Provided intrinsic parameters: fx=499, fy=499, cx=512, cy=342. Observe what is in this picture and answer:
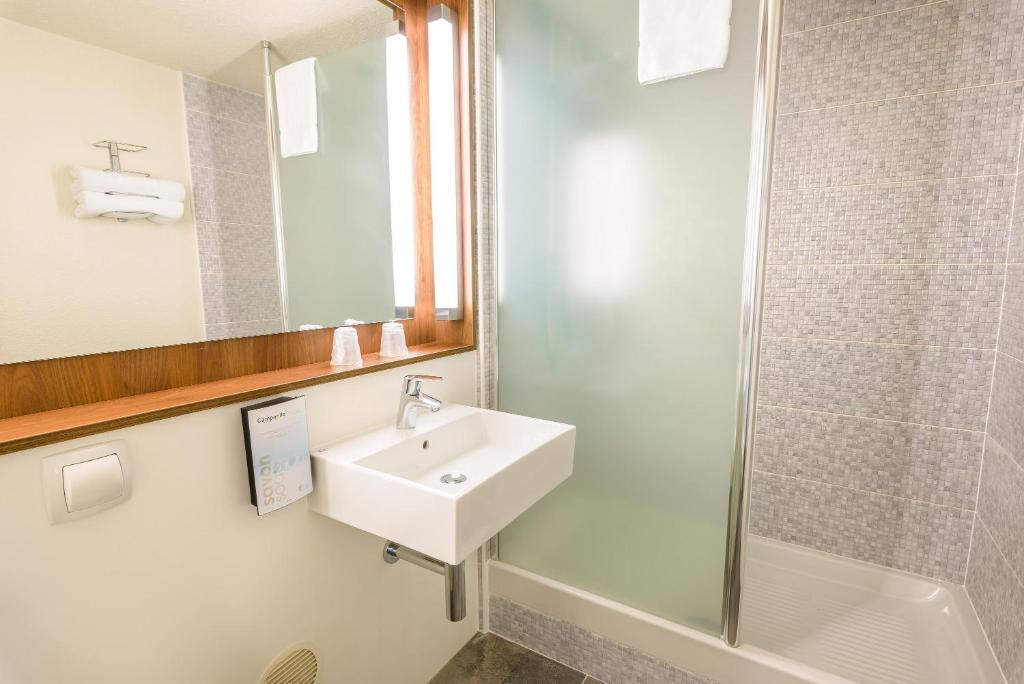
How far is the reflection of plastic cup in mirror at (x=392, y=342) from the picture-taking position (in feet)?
4.80

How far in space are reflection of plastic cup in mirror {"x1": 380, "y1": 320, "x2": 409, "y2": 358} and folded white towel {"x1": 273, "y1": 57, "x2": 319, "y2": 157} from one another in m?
0.52

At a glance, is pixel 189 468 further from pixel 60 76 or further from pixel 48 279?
pixel 60 76

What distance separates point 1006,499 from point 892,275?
0.80m

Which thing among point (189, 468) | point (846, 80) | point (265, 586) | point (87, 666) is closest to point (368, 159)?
point (189, 468)

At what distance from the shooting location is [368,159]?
1497 mm

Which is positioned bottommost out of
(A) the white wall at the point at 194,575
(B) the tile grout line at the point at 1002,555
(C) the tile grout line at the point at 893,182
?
(B) the tile grout line at the point at 1002,555

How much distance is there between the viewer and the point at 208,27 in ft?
3.53

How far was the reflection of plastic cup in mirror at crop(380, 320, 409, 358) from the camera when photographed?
4.80 ft

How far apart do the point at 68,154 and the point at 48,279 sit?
0.72ft

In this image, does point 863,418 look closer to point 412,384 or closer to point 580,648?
point 580,648

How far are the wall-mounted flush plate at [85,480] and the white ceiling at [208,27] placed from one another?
0.72 metres

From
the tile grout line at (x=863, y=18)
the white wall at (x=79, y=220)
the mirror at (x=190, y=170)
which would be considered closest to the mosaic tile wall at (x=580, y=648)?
the mirror at (x=190, y=170)

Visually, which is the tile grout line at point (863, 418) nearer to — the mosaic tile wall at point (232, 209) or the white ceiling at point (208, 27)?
the mosaic tile wall at point (232, 209)

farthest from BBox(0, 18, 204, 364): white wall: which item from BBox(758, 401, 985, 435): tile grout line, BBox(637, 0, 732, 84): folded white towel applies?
BBox(758, 401, 985, 435): tile grout line
